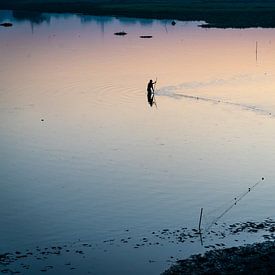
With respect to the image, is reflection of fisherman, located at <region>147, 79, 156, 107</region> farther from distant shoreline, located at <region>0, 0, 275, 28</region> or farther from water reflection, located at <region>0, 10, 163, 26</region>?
water reflection, located at <region>0, 10, 163, 26</region>

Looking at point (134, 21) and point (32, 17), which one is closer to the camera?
point (134, 21)

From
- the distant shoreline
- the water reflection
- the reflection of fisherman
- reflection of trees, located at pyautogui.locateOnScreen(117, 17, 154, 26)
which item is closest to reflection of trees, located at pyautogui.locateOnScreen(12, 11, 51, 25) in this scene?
the water reflection

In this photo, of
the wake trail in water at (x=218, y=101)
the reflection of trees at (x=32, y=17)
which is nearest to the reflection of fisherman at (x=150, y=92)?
the wake trail in water at (x=218, y=101)

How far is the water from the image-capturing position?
30.1 m

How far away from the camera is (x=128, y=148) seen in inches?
1735

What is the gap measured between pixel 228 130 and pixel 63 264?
25610 millimetres

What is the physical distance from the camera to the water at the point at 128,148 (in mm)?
30094

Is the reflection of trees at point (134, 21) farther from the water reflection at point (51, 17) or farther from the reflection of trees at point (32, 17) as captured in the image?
the reflection of trees at point (32, 17)

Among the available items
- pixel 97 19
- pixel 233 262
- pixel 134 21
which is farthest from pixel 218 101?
pixel 97 19

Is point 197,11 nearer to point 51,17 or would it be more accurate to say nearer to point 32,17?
point 51,17

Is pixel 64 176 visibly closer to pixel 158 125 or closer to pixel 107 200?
pixel 107 200

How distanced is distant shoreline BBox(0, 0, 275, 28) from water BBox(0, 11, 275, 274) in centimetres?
3738

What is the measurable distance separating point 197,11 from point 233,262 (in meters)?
127

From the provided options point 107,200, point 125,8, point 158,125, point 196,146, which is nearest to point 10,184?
point 107,200
